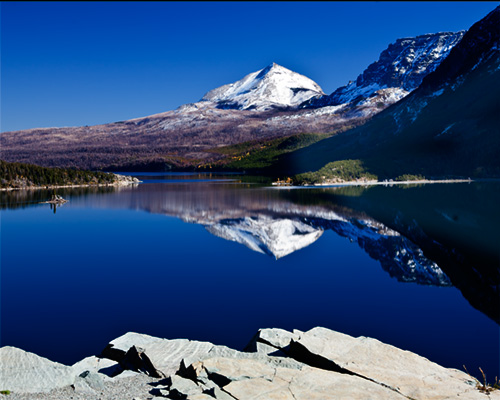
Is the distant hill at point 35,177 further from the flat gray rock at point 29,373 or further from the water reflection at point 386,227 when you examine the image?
Result: the flat gray rock at point 29,373

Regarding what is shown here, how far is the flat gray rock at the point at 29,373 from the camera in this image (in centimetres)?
1312

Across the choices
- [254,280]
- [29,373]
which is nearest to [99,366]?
[29,373]

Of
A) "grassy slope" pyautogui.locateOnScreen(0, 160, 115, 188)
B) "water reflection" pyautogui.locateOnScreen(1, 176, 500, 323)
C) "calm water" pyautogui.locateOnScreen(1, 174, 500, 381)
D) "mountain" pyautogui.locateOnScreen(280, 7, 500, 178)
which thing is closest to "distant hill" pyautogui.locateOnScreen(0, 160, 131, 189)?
"grassy slope" pyautogui.locateOnScreen(0, 160, 115, 188)

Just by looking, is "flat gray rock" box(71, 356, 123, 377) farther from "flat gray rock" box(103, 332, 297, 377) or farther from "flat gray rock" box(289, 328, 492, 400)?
"flat gray rock" box(289, 328, 492, 400)

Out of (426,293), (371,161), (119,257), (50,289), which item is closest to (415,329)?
(426,293)

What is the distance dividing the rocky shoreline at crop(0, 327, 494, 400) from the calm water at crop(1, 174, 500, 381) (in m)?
2.85

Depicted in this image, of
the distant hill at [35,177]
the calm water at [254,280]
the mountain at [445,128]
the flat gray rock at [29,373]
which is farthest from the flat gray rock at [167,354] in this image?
the mountain at [445,128]

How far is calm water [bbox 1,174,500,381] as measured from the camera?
1948 cm

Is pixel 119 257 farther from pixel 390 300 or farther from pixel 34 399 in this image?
pixel 34 399

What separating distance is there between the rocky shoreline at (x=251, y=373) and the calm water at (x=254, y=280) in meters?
2.85

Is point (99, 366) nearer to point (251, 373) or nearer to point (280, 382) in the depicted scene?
point (251, 373)

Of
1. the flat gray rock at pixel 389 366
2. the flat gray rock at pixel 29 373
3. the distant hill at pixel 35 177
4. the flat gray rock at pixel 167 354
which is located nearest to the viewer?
the flat gray rock at pixel 389 366

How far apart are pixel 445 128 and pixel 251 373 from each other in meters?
157

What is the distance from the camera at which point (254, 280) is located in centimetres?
2814
